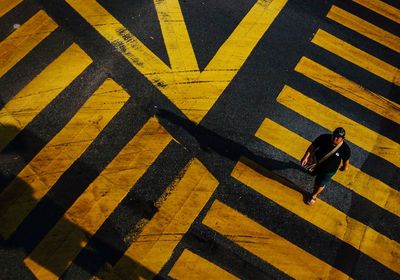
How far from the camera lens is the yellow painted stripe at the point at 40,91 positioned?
789 cm

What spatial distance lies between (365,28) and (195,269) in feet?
24.4

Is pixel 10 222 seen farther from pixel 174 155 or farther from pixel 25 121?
pixel 174 155

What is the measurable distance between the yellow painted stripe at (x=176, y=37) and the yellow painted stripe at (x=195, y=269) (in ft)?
12.8

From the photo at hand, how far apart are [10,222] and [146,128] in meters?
2.89

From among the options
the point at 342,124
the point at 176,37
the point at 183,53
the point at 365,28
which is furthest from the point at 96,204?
the point at 365,28

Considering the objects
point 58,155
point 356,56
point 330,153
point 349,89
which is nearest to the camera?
point 330,153

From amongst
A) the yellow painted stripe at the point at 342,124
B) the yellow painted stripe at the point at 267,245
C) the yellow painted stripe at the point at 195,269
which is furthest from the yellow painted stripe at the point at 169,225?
the yellow painted stripe at the point at 342,124

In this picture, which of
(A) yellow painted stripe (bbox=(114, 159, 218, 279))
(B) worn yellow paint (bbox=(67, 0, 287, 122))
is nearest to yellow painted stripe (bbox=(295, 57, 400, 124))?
(B) worn yellow paint (bbox=(67, 0, 287, 122))

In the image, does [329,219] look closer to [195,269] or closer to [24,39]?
Answer: [195,269]

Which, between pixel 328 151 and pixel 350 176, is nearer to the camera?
pixel 328 151


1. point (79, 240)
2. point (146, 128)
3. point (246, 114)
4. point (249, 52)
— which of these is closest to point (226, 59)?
point (249, 52)

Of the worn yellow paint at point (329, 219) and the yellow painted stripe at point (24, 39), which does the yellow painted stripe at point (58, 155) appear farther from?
the worn yellow paint at point (329, 219)

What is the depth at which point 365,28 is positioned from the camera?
10.4 m

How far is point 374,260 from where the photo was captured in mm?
7152
